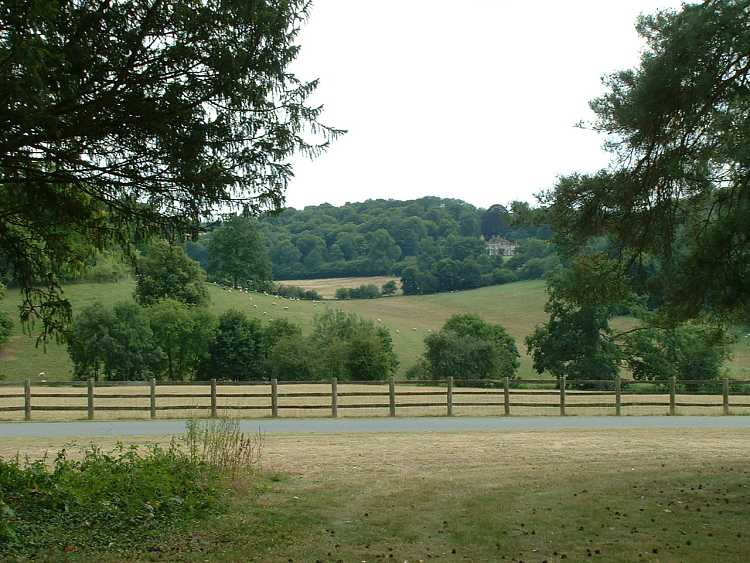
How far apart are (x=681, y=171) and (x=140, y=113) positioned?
21.2 ft

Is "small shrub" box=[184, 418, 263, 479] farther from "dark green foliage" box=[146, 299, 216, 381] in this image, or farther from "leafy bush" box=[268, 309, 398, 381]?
"dark green foliage" box=[146, 299, 216, 381]

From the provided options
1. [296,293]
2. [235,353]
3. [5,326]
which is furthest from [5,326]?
[296,293]

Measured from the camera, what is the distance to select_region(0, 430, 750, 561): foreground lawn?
282 inches

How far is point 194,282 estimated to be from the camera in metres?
66.8

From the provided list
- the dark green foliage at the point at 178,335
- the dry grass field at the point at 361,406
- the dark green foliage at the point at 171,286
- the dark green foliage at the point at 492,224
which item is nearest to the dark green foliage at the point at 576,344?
the dry grass field at the point at 361,406

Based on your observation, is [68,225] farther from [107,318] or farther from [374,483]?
[107,318]

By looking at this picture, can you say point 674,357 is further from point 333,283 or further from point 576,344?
point 333,283

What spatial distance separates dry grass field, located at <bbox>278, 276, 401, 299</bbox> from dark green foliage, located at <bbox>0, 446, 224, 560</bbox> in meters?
92.7

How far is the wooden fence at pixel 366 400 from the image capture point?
23.9 m

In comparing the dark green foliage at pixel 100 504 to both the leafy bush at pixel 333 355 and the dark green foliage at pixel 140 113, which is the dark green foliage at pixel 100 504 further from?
the leafy bush at pixel 333 355

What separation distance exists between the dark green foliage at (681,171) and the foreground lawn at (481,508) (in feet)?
8.99

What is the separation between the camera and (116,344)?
54250mm

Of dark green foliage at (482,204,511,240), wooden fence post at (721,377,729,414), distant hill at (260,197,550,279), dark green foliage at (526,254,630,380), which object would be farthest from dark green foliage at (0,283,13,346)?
dark green foliage at (482,204,511,240)

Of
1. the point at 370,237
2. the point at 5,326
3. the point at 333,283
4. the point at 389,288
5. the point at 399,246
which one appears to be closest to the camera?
the point at 5,326
